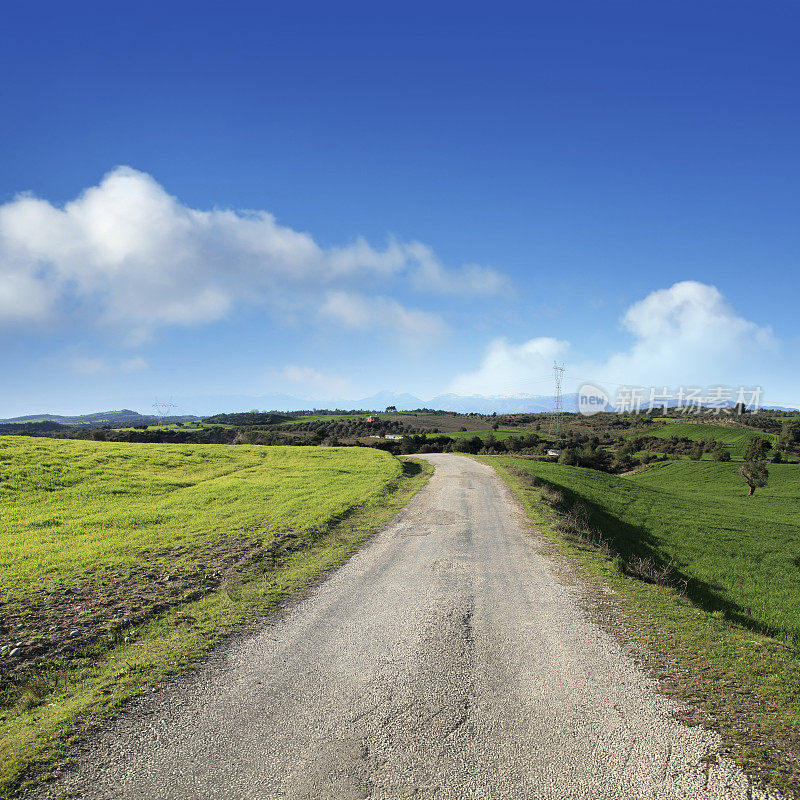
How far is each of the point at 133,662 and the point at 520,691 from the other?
7.06 meters

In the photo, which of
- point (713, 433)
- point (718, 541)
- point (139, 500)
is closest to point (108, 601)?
point (139, 500)

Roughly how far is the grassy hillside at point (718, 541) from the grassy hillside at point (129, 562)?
1526 cm

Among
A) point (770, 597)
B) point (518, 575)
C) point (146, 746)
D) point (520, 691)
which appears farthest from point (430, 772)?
point (770, 597)

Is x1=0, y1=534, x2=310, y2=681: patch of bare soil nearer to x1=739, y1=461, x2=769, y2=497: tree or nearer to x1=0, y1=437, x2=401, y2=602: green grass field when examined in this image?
x1=0, y1=437, x2=401, y2=602: green grass field

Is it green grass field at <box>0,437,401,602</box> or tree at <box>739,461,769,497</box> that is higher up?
green grass field at <box>0,437,401,602</box>

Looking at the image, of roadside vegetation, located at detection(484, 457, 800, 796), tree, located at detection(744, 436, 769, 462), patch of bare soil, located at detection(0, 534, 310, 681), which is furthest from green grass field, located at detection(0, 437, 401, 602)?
tree, located at detection(744, 436, 769, 462)

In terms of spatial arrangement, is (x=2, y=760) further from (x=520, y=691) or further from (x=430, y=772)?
(x=520, y=691)

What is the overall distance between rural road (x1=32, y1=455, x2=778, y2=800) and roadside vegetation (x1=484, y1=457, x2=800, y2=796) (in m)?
0.78

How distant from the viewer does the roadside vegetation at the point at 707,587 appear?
6254 millimetres

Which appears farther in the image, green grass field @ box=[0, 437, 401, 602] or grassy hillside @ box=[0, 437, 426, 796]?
green grass field @ box=[0, 437, 401, 602]

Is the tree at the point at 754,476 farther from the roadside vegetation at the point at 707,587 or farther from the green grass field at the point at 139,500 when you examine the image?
the green grass field at the point at 139,500

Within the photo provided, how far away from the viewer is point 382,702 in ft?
21.4

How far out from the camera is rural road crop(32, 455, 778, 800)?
499cm

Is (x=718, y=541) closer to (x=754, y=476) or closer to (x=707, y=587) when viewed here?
(x=707, y=587)
